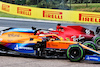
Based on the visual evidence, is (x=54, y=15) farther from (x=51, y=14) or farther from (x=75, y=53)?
(x=75, y=53)

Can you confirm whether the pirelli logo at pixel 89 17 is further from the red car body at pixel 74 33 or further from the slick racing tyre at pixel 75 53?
the slick racing tyre at pixel 75 53

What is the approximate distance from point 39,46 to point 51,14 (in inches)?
318

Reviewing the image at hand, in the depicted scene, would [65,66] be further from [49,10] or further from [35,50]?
[49,10]

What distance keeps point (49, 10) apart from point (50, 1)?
0.58 m

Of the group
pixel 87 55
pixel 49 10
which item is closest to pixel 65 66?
pixel 87 55

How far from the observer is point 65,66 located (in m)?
5.95

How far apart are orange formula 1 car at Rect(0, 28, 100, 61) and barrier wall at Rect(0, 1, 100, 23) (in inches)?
291

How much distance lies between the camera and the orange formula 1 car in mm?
6445

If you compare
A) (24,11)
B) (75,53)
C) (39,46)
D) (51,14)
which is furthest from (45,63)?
(24,11)

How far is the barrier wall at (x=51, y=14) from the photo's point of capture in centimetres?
1472

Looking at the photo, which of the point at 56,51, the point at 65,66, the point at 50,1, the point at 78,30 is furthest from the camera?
the point at 50,1

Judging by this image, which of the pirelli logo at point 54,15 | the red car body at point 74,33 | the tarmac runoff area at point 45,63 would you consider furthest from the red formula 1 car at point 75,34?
the pirelli logo at point 54,15

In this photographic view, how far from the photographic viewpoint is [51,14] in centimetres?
1480

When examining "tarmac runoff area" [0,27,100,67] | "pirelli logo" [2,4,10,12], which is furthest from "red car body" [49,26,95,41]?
"pirelli logo" [2,4,10,12]
